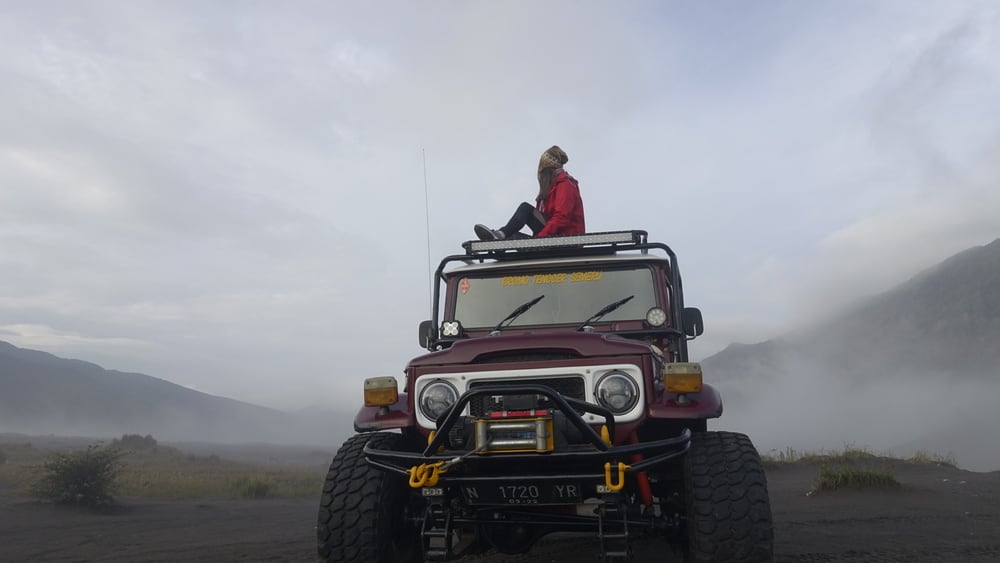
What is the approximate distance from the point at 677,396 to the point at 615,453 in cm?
63

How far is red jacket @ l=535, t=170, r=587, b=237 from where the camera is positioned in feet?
22.3

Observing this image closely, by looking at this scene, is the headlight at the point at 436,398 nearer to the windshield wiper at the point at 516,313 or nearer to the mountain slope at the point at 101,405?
the windshield wiper at the point at 516,313

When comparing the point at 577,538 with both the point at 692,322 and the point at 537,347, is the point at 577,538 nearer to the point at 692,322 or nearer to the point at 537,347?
the point at 692,322

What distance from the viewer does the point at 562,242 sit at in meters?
5.91

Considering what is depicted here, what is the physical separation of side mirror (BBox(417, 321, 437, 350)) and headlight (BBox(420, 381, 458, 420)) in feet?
5.25

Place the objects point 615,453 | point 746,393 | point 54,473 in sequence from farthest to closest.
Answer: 1. point 746,393
2. point 54,473
3. point 615,453

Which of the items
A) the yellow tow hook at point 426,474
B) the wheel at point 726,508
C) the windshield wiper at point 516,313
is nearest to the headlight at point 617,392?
the wheel at point 726,508

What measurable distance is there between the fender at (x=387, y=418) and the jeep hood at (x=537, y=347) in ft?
0.93

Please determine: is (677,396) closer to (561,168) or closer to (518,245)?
(518,245)

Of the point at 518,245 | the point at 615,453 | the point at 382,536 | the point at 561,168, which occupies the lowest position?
the point at 382,536

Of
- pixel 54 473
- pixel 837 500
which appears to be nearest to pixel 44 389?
pixel 54 473

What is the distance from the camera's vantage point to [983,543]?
662 cm

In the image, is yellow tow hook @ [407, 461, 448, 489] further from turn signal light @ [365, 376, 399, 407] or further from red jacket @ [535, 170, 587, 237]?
red jacket @ [535, 170, 587, 237]

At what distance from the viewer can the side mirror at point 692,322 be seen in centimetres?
598
